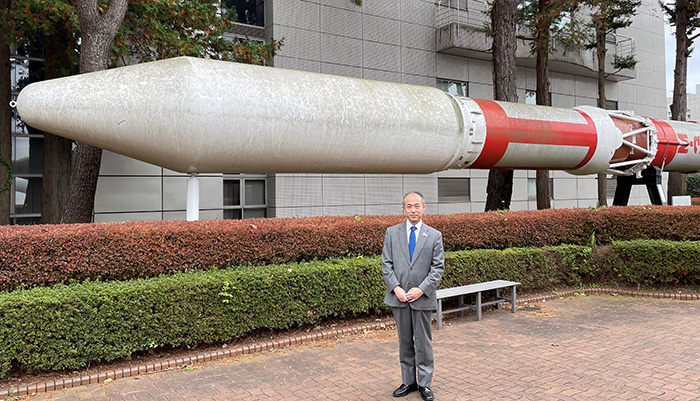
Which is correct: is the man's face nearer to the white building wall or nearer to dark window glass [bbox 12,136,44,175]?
the white building wall

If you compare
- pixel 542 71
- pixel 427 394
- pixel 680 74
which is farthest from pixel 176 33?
pixel 680 74

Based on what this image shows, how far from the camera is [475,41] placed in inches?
615

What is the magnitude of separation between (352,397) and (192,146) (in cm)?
273

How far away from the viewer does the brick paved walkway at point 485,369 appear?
12.8 ft

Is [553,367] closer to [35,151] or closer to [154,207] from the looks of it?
[154,207]

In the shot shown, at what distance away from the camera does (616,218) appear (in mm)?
8164

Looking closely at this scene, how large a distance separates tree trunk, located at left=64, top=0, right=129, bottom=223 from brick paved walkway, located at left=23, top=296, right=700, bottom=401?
4.10 meters

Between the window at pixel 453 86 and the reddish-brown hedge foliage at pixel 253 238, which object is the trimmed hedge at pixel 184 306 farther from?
the window at pixel 453 86

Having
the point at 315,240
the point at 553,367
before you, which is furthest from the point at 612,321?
the point at 315,240

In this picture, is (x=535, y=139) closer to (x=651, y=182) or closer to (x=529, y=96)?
(x=651, y=182)

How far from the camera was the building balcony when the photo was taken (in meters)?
15.3

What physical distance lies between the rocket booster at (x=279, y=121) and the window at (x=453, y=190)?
8.96m

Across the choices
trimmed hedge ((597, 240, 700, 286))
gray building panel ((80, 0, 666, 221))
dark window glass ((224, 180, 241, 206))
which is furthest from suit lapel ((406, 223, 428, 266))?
dark window glass ((224, 180, 241, 206))

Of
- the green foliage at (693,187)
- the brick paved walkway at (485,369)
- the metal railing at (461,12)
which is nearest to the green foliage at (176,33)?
the brick paved walkway at (485,369)
